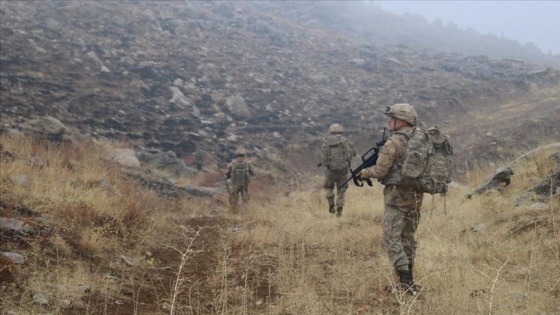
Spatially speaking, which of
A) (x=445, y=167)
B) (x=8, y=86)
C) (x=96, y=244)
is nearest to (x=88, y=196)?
(x=96, y=244)

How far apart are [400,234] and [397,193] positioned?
1.22 ft

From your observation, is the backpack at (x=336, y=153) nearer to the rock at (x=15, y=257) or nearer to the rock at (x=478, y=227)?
the rock at (x=478, y=227)

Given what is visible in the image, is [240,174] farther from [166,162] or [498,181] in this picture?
[498,181]

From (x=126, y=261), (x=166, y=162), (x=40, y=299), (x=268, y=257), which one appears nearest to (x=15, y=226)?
(x=126, y=261)

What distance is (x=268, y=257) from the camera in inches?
207

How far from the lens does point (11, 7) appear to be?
716 inches

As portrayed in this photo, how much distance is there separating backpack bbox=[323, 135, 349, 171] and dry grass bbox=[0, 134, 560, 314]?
2.81ft

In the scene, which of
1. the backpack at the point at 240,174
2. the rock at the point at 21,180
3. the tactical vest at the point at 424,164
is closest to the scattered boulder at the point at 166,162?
the backpack at the point at 240,174

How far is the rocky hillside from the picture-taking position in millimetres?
13375

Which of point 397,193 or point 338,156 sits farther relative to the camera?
point 338,156

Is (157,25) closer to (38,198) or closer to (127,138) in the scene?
(127,138)

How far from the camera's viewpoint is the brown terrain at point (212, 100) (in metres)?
A: 4.97

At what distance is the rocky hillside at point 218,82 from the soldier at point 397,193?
8.89 m

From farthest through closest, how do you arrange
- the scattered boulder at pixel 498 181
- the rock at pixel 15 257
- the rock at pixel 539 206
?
the scattered boulder at pixel 498 181, the rock at pixel 539 206, the rock at pixel 15 257
